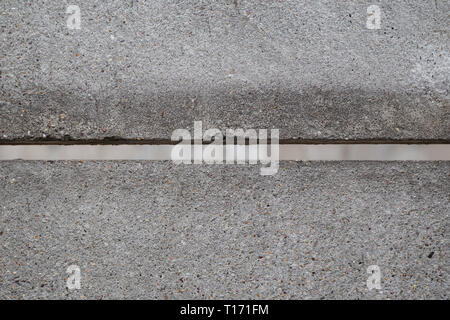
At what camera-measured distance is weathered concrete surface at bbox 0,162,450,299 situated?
2.43 m

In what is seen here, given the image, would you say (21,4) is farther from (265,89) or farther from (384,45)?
(384,45)

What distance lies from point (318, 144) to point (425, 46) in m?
1.16

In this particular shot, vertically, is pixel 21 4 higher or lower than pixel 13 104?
higher

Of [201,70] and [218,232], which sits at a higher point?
[201,70]

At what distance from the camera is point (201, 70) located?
245cm

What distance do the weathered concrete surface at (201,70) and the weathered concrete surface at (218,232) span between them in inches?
14.9

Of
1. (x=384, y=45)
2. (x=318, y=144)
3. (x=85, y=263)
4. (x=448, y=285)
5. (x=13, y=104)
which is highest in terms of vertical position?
(x=384, y=45)

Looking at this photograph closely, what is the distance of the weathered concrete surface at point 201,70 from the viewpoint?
2451 mm

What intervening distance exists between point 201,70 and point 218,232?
4.23ft

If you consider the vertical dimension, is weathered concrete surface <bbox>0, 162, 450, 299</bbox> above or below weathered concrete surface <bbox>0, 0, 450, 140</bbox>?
below

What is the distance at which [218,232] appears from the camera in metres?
2.45

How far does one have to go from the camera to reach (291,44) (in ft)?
8.04

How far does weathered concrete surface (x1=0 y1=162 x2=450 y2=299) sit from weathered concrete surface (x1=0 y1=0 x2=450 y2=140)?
38 cm

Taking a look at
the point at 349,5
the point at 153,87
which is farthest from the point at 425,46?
the point at 153,87
